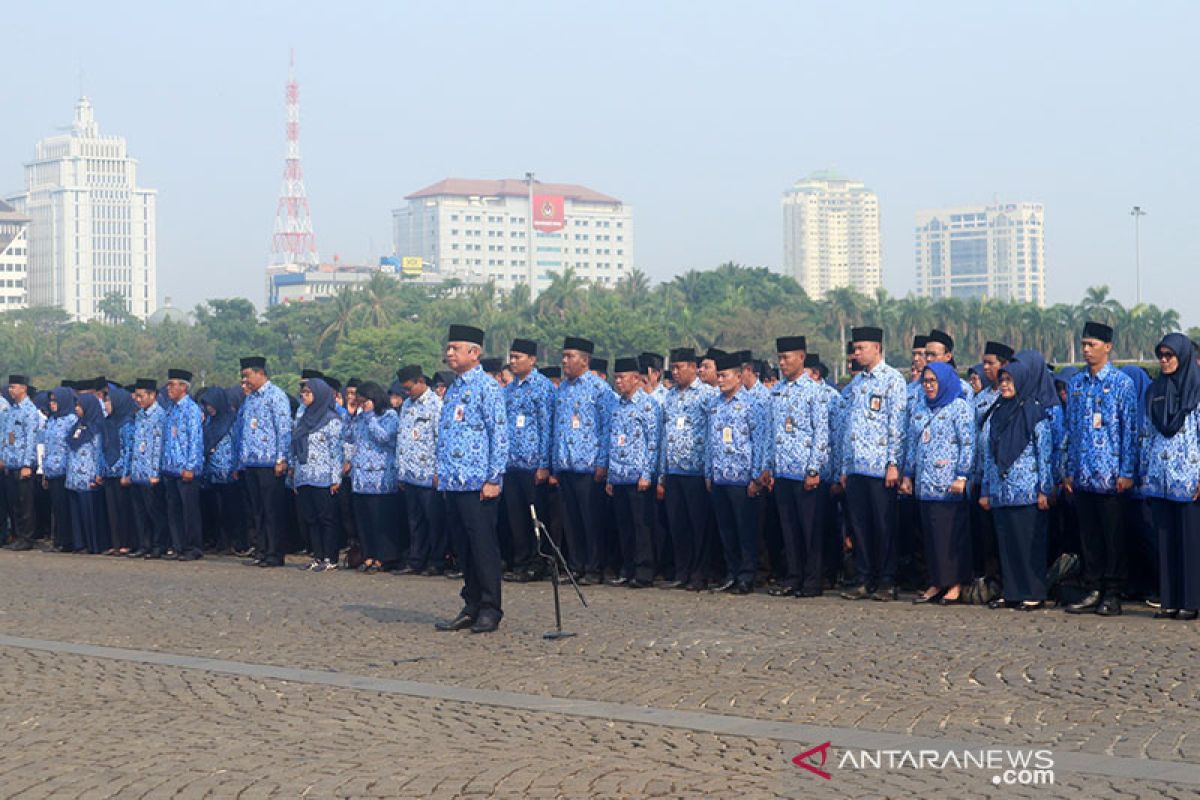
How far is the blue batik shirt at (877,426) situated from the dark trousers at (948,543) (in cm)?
52

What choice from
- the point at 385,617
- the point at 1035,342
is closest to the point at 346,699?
the point at 385,617

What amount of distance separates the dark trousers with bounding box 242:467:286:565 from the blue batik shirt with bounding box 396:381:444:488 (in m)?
2.55

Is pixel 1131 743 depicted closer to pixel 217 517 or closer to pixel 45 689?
pixel 45 689

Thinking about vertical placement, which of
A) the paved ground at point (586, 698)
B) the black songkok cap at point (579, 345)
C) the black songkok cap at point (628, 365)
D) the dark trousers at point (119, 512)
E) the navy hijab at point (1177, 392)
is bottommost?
the paved ground at point (586, 698)

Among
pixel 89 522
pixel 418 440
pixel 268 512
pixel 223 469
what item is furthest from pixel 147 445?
pixel 418 440

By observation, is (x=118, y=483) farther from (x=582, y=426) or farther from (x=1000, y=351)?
(x=1000, y=351)

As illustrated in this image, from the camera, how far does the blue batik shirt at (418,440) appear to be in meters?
15.6

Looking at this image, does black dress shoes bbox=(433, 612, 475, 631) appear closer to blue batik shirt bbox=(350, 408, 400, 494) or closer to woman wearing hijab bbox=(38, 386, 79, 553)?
blue batik shirt bbox=(350, 408, 400, 494)

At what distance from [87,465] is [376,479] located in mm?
4957

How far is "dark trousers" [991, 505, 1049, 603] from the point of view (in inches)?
490

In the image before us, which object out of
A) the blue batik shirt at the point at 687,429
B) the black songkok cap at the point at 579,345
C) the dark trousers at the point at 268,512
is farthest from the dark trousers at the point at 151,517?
the blue batik shirt at the point at 687,429

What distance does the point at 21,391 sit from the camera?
70.1 feet

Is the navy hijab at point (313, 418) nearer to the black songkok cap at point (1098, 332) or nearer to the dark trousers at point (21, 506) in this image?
the dark trousers at point (21, 506)

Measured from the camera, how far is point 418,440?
1570 cm
